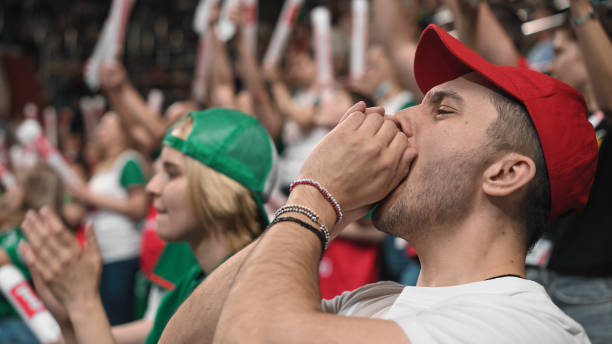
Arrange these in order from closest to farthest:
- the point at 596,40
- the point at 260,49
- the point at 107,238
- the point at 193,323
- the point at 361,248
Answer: the point at 193,323 → the point at 596,40 → the point at 361,248 → the point at 107,238 → the point at 260,49

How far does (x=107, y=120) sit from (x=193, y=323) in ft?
12.1

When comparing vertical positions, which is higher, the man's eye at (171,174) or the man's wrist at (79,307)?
the man's eye at (171,174)

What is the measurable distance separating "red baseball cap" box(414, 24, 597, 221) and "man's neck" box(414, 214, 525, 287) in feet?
0.38

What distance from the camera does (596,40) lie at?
1655mm

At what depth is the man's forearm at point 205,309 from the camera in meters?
1.21

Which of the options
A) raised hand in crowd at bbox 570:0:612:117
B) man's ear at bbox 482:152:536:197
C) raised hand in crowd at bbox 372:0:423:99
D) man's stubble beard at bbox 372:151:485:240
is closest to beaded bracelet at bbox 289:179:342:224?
man's stubble beard at bbox 372:151:485:240

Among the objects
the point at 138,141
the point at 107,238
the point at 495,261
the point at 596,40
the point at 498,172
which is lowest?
the point at 107,238

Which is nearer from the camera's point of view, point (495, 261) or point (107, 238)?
point (495, 261)

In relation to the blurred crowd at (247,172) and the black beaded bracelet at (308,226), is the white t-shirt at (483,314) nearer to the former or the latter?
the black beaded bracelet at (308,226)

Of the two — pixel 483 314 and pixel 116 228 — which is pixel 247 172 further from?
pixel 116 228

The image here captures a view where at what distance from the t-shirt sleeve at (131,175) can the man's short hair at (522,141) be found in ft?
10.6

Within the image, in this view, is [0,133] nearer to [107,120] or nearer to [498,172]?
[107,120]

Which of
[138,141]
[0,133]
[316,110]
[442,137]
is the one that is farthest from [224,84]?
[0,133]

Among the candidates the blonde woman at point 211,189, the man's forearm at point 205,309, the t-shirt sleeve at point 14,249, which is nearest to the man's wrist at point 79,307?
the blonde woman at point 211,189
